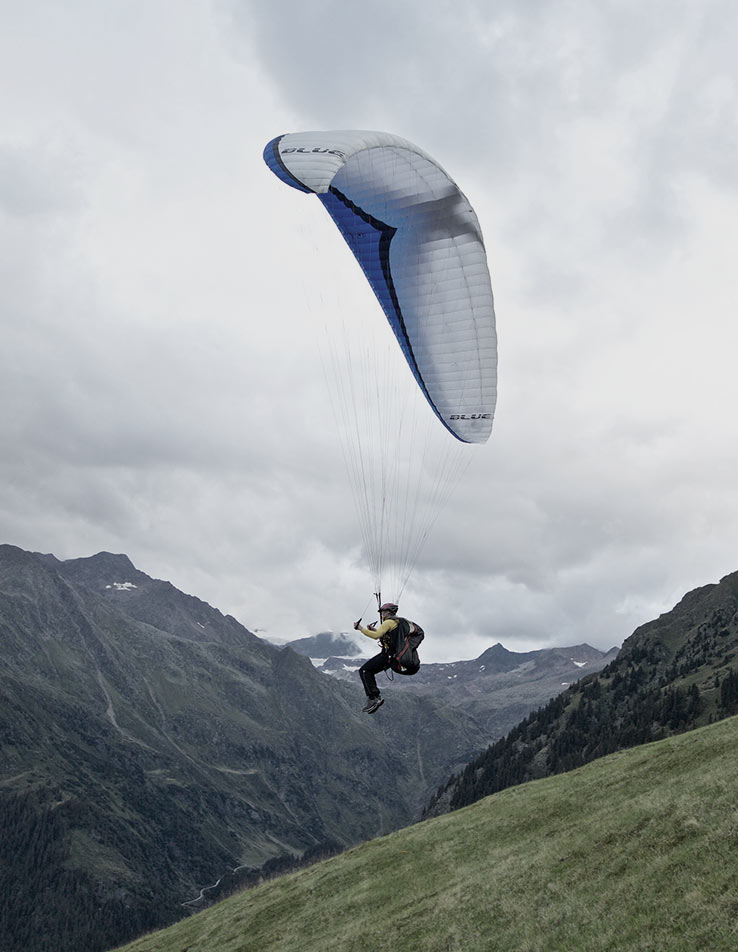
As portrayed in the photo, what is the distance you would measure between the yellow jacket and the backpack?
229 mm

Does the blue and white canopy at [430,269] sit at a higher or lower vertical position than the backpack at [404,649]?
higher

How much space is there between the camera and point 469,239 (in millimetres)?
29078

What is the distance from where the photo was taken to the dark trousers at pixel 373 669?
23.9 metres

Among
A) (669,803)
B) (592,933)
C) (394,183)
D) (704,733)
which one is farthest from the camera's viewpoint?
(704,733)

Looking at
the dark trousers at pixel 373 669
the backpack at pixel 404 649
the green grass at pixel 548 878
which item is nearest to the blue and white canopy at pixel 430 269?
the backpack at pixel 404 649

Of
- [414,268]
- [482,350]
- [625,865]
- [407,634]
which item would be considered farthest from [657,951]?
[414,268]

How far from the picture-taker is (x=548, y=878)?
72.7 feet

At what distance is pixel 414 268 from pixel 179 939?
37.3 meters

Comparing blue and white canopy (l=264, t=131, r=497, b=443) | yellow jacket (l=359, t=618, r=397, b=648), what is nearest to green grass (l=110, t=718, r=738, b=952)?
yellow jacket (l=359, t=618, r=397, b=648)

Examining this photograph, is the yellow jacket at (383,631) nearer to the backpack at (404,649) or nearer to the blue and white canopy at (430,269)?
the backpack at (404,649)

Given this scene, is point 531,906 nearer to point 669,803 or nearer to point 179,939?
point 669,803

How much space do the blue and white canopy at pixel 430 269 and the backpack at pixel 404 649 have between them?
8824 millimetres

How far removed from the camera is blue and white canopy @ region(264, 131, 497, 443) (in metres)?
28.4

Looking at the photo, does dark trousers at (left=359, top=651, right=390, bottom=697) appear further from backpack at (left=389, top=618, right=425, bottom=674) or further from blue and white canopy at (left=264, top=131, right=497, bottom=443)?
blue and white canopy at (left=264, top=131, right=497, bottom=443)
